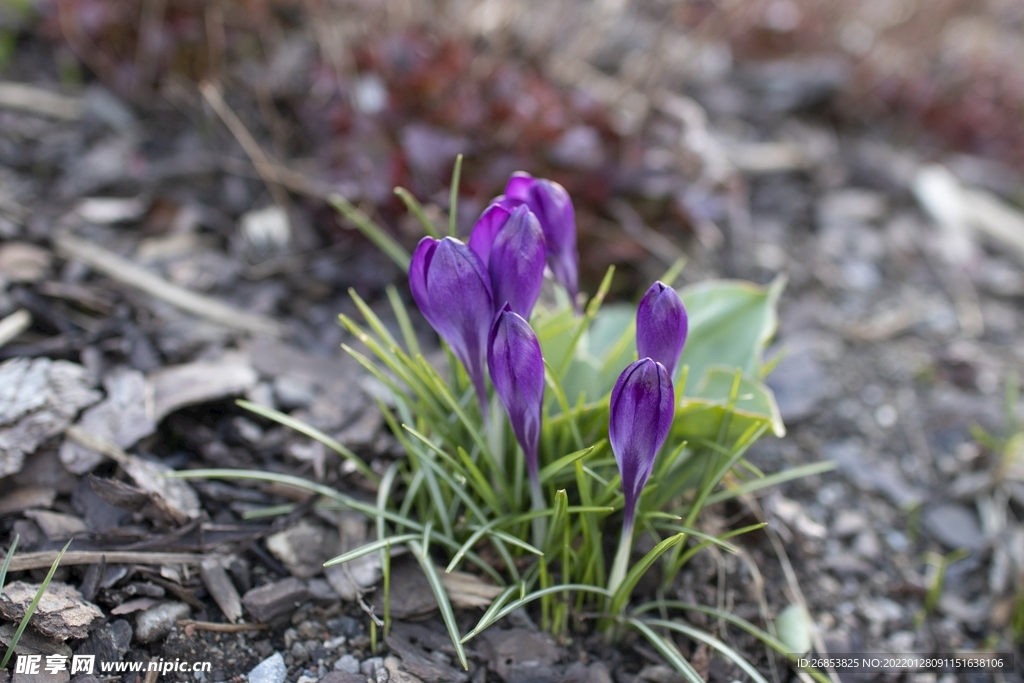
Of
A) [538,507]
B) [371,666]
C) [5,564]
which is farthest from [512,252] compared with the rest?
[5,564]

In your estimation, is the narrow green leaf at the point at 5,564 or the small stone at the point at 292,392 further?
the small stone at the point at 292,392

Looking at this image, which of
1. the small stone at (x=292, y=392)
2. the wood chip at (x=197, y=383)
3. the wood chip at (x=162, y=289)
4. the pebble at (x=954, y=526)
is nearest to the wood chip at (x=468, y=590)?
the small stone at (x=292, y=392)

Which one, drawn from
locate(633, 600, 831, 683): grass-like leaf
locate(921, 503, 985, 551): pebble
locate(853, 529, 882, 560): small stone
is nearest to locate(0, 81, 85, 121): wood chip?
locate(633, 600, 831, 683): grass-like leaf

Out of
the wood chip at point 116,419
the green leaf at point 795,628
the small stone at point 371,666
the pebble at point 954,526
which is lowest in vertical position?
the pebble at point 954,526

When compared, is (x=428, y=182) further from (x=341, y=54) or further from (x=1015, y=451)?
(x=1015, y=451)

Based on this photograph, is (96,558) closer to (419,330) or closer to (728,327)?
(419,330)

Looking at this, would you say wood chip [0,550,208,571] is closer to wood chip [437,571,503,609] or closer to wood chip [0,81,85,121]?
wood chip [437,571,503,609]

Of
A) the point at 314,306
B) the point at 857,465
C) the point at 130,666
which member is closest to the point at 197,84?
the point at 314,306

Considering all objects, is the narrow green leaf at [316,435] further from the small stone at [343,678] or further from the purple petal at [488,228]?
the purple petal at [488,228]
